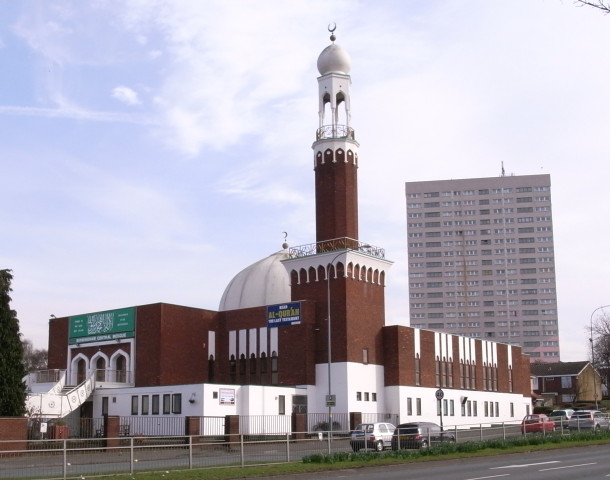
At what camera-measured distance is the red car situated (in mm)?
43519

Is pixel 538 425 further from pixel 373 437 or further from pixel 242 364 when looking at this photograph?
pixel 242 364

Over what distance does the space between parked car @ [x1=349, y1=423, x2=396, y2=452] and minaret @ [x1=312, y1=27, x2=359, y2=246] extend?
2161 centimetres

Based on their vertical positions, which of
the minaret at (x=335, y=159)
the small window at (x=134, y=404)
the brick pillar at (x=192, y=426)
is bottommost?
the brick pillar at (x=192, y=426)

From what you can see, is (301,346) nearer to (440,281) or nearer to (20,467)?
(20,467)

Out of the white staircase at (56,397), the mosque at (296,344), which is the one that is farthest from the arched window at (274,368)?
the white staircase at (56,397)

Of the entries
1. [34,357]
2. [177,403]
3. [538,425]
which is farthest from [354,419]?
[34,357]

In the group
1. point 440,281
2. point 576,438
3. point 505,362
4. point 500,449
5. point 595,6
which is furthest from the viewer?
point 440,281

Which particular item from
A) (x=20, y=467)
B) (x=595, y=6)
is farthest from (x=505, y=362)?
(x=595, y=6)

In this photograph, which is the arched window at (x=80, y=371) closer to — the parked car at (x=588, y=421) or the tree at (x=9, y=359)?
the tree at (x=9, y=359)

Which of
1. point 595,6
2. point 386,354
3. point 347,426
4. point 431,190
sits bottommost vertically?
point 347,426

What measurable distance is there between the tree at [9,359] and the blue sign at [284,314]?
21.6 m

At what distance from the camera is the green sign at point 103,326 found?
60312 millimetres

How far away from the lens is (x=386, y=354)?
193ft

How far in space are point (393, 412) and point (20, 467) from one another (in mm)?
37460
